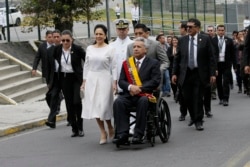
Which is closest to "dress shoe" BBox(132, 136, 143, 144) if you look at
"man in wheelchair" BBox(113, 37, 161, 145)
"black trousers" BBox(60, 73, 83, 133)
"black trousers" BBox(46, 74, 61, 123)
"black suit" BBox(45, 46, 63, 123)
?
"man in wheelchair" BBox(113, 37, 161, 145)

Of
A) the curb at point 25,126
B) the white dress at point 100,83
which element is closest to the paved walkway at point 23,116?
the curb at point 25,126

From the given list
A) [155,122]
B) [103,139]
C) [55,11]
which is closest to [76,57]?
[103,139]

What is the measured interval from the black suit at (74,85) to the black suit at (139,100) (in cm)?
176

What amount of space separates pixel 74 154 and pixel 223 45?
304 inches

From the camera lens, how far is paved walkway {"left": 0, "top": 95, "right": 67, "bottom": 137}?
13.5 meters

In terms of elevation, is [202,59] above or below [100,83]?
above

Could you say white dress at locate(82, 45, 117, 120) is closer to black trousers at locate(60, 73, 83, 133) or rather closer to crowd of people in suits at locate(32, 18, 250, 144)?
crowd of people in suits at locate(32, 18, 250, 144)

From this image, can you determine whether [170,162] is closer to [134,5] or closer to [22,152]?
[22,152]

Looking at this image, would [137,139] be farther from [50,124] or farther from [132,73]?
[50,124]

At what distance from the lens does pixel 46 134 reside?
42.1 ft

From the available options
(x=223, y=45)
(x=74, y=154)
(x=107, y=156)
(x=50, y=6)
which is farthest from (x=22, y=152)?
(x=50, y=6)

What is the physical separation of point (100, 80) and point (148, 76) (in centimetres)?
91

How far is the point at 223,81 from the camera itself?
16.9 metres

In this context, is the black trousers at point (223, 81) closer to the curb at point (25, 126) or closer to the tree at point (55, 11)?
the curb at point (25, 126)
